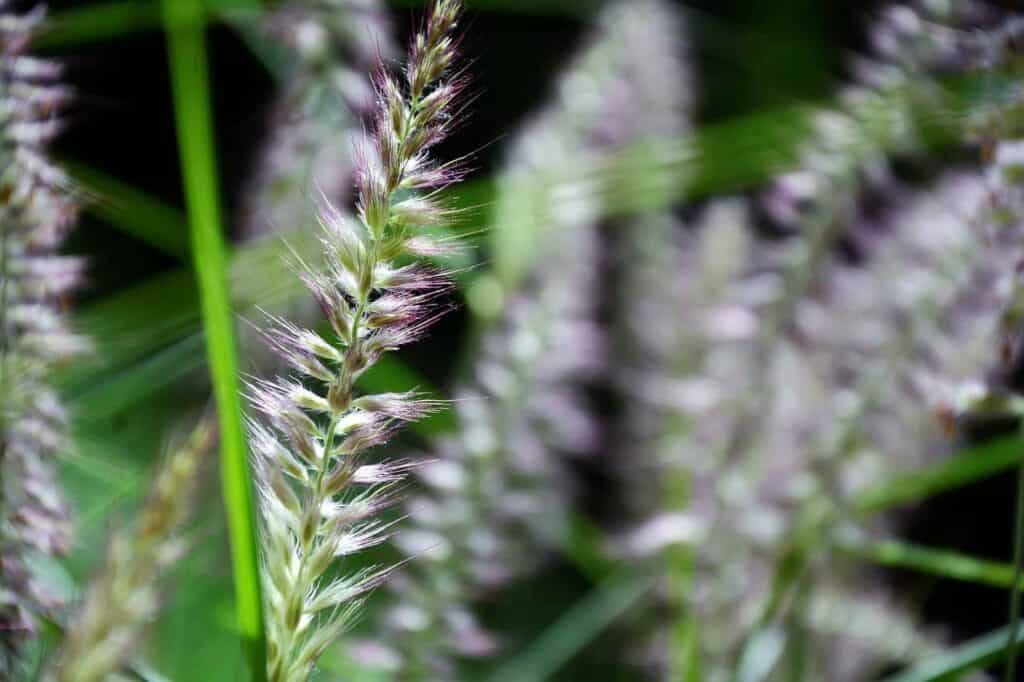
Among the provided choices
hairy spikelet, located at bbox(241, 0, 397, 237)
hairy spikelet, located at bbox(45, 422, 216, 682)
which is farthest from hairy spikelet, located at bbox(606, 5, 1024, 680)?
hairy spikelet, located at bbox(45, 422, 216, 682)

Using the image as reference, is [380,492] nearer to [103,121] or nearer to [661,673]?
[661,673]

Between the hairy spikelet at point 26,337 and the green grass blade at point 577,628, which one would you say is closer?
the hairy spikelet at point 26,337

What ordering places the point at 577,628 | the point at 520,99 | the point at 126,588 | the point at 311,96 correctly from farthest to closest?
the point at 520,99, the point at 577,628, the point at 311,96, the point at 126,588

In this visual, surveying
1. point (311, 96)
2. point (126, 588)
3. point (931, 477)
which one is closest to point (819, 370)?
point (931, 477)

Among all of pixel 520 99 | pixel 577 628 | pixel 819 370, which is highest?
pixel 520 99

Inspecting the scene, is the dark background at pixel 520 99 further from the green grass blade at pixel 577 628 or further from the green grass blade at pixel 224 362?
the green grass blade at pixel 224 362

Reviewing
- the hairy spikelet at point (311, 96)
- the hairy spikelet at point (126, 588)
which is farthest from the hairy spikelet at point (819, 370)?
the hairy spikelet at point (126, 588)

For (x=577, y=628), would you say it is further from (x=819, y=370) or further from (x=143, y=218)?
(x=143, y=218)

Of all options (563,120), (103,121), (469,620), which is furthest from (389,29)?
(103,121)
